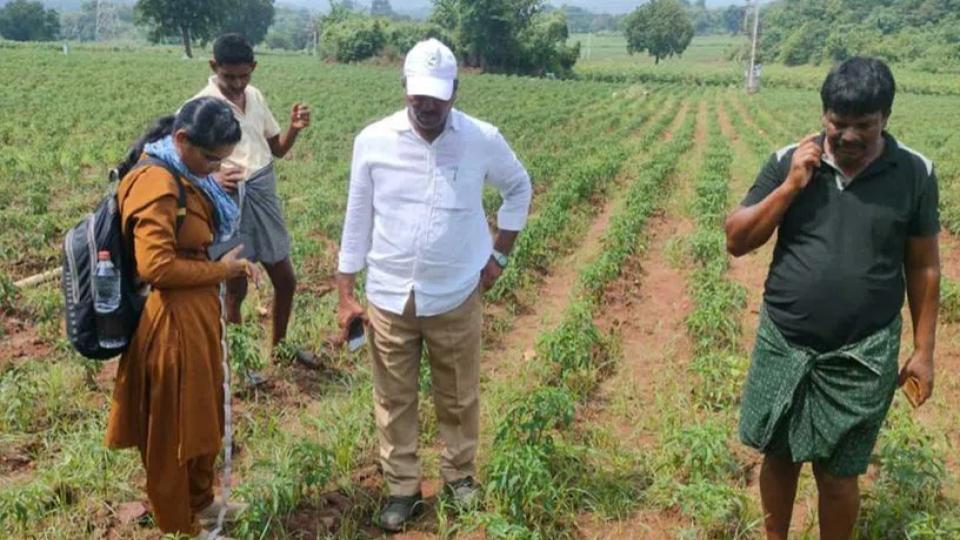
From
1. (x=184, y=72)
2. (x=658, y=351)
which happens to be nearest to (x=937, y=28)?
(x=184, y=72)

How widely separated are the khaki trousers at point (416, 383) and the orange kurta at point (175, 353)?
73 cm

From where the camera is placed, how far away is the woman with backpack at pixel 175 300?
2842 mm

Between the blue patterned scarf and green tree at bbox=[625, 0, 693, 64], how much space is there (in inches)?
3691

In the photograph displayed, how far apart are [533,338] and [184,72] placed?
3386 centimetres

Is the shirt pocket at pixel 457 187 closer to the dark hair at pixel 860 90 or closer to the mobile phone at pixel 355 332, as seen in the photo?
the mobile phone at pixel 355 332

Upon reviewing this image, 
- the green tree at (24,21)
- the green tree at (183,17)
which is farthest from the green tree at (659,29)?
the green tree at (24,21)

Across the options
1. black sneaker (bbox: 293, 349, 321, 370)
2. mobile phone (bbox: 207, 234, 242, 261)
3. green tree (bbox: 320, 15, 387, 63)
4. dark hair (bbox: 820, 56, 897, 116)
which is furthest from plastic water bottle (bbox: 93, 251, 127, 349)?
green tree (bbox: 320, 15, 387, 63)

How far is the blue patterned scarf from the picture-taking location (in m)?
2.96

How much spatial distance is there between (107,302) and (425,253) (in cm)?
119

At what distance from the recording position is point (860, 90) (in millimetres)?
2504

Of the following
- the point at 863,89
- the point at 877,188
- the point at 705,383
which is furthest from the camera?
the point at 705,383

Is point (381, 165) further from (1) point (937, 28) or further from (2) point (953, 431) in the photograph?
(1) point (937, 28)

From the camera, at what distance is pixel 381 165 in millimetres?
3266

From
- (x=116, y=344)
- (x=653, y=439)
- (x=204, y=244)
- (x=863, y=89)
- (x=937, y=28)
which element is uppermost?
(x=937, y=28)
